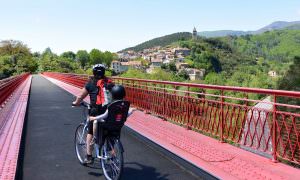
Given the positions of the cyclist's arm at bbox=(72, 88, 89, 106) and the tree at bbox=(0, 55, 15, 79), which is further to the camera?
A: the tree at bbox=(0, 55, 15, 79)

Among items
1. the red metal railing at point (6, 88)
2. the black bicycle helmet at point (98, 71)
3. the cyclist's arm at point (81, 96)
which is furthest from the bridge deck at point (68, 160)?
the red metal railing at point (6, 88)

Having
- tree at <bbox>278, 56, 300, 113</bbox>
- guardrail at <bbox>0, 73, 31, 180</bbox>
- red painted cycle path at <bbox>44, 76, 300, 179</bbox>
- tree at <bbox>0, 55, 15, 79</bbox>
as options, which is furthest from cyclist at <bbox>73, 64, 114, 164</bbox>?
tree at <bbox>0, 55, 15, 79</bbox>

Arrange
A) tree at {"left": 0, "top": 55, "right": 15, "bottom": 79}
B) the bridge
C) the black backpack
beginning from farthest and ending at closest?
tree at {"left": 0, "top": 55, "right": 15, "bottom": 79} → the bridge → the black backpack

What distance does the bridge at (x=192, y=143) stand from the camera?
559 cm

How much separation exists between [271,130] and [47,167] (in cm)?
389

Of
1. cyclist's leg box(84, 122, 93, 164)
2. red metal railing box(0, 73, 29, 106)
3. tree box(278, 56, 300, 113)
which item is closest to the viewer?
cyclist's leg box(84, 122, 93, 164)

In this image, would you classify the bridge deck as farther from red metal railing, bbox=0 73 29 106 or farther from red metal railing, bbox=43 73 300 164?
red metal railing, bbox=0 73 29 106

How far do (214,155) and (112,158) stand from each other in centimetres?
214

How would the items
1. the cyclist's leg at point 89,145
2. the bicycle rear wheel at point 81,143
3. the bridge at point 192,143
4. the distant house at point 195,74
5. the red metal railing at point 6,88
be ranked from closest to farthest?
the bridge at point 192,143 → the cyclist's leg at point 89,145 → the bicycle rear wheel at point 81,143 → the red metal railing at point 6,88 → the distant house at point 195,74

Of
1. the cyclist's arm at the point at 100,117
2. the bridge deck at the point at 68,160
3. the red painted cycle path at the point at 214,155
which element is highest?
the cyclist's arm at the point at 100,117

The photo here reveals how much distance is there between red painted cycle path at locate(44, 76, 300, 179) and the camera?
17.2 ft

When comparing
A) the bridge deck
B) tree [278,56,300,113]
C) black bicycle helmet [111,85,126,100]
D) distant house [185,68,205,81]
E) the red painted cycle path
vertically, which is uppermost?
black bicycle helmet [111,85,126,100]

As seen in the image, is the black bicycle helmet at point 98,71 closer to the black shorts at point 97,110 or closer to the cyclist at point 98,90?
the cyclist at point 98,90

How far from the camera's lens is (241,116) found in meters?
6.83
